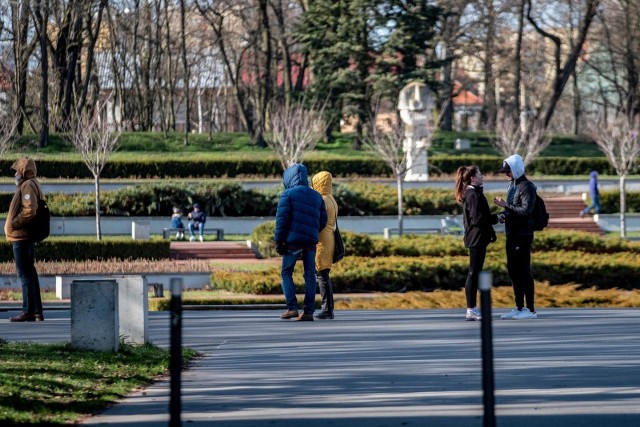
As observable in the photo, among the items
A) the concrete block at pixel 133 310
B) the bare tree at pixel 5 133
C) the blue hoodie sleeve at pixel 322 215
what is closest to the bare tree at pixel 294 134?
the bare tree at pixel 5 133

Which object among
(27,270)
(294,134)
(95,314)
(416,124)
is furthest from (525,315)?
(416,124)

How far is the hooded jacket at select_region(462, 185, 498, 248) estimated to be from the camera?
14633 mm

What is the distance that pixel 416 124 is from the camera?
5031 cm

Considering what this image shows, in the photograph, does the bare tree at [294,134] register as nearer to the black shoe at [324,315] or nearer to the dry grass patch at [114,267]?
the dry grass patch at [114,267]

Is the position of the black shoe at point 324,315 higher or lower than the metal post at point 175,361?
lower

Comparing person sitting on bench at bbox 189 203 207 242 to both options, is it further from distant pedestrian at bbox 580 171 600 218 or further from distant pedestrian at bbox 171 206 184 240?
distant pedestrian at bbox 580 171 600 218

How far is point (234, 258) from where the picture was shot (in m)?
32.3

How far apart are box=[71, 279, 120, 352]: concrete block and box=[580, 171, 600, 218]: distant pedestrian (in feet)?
104

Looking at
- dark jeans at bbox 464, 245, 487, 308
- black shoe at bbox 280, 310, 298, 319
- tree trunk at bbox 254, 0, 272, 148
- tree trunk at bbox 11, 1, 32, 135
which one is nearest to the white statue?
tree trunk at bbox 254, 0, 272, 148

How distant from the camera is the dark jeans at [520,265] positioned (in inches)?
577

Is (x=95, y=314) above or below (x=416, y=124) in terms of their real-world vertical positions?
below

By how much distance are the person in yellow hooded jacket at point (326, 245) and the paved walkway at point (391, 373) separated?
0.33m

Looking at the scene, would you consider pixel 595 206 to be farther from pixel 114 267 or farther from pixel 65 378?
pixel 65 378

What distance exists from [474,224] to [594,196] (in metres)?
28.4
